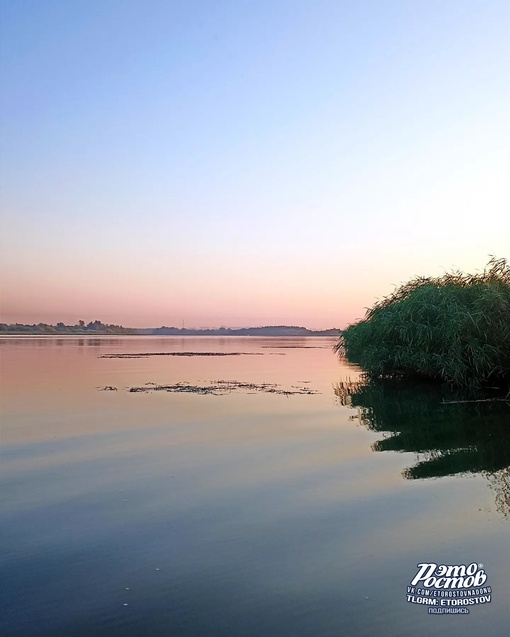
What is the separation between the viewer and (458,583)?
16.9 ft

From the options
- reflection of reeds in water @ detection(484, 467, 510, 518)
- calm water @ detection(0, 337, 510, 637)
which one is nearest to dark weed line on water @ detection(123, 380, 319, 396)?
calm water @ detection(0, 337, 510, 637)

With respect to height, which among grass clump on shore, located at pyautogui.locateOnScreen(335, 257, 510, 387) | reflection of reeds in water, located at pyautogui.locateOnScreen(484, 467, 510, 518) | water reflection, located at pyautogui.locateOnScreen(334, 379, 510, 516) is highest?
Result: grass clump on shore, located at pyautogui.locateOnScreen(335, 257, 510, 387)

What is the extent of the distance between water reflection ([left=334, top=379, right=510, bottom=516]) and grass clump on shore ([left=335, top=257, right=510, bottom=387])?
4.82 ft

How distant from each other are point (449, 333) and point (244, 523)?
16760mm

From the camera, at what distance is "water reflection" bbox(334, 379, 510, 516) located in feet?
30.7

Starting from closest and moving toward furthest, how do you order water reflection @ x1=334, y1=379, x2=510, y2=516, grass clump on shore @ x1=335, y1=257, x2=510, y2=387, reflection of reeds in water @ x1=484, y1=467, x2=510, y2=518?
1. reflection of reeds in water @ x1=484, y1=467, x2=510, y2=518
2. water reflection @ x1=334, y1=379, x2=510, y2=516
3. grass clump on shore @ x1=335, y1=257, x2=510, y2=387

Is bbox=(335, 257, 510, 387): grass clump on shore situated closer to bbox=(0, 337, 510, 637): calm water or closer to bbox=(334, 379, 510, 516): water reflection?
bbox=(334, 379, 510, 516): water reflection

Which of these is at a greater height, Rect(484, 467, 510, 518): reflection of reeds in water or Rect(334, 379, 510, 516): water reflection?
Rect(484, 467, 510, 518): reflection of reeds in water

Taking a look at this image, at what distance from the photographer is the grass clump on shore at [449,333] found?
21078 millimetres

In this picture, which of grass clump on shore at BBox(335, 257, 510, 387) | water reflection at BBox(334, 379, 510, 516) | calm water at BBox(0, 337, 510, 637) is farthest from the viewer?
grass clump on shore at BBox(335, 257, 510, 387)

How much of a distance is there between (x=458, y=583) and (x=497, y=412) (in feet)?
40.0

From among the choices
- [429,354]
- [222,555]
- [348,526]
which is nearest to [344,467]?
[348,526]

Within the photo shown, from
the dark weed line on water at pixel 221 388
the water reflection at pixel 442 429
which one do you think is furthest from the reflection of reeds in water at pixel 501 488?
the dark weed line on water at pixel 221 388

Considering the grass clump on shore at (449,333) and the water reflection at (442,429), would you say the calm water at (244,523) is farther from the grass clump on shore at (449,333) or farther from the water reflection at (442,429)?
the grass clump on shore at (449,333)
